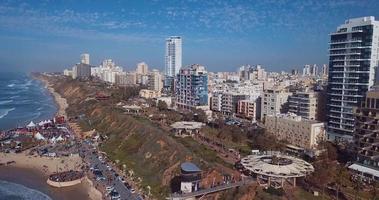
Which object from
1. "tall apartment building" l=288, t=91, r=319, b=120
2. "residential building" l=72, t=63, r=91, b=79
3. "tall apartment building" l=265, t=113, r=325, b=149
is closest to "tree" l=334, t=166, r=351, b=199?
A: "tall apartment building" l=265, t=113, r=325, b=149

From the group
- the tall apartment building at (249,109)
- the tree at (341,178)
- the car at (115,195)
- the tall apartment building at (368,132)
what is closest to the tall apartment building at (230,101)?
the tall apartment building at (249,109)

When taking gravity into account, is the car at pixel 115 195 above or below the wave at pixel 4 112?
below

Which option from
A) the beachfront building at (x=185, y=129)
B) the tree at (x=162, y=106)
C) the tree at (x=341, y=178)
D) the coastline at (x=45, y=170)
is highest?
the tree at (x=162, y=106)

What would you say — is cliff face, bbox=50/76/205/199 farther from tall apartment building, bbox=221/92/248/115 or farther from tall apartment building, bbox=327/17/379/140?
tall apartment building, bbox=327/17/379/140

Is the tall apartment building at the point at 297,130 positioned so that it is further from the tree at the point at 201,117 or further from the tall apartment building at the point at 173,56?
the tall apartment building at the point at 173,56

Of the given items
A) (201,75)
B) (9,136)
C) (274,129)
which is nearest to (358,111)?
(274,129)

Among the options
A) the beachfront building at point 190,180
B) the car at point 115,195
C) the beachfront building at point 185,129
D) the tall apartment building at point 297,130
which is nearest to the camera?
the beachfront building at point 190,180

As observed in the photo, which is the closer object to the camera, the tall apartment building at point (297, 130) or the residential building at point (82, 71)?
the tall apartment building at point (297, 130)
